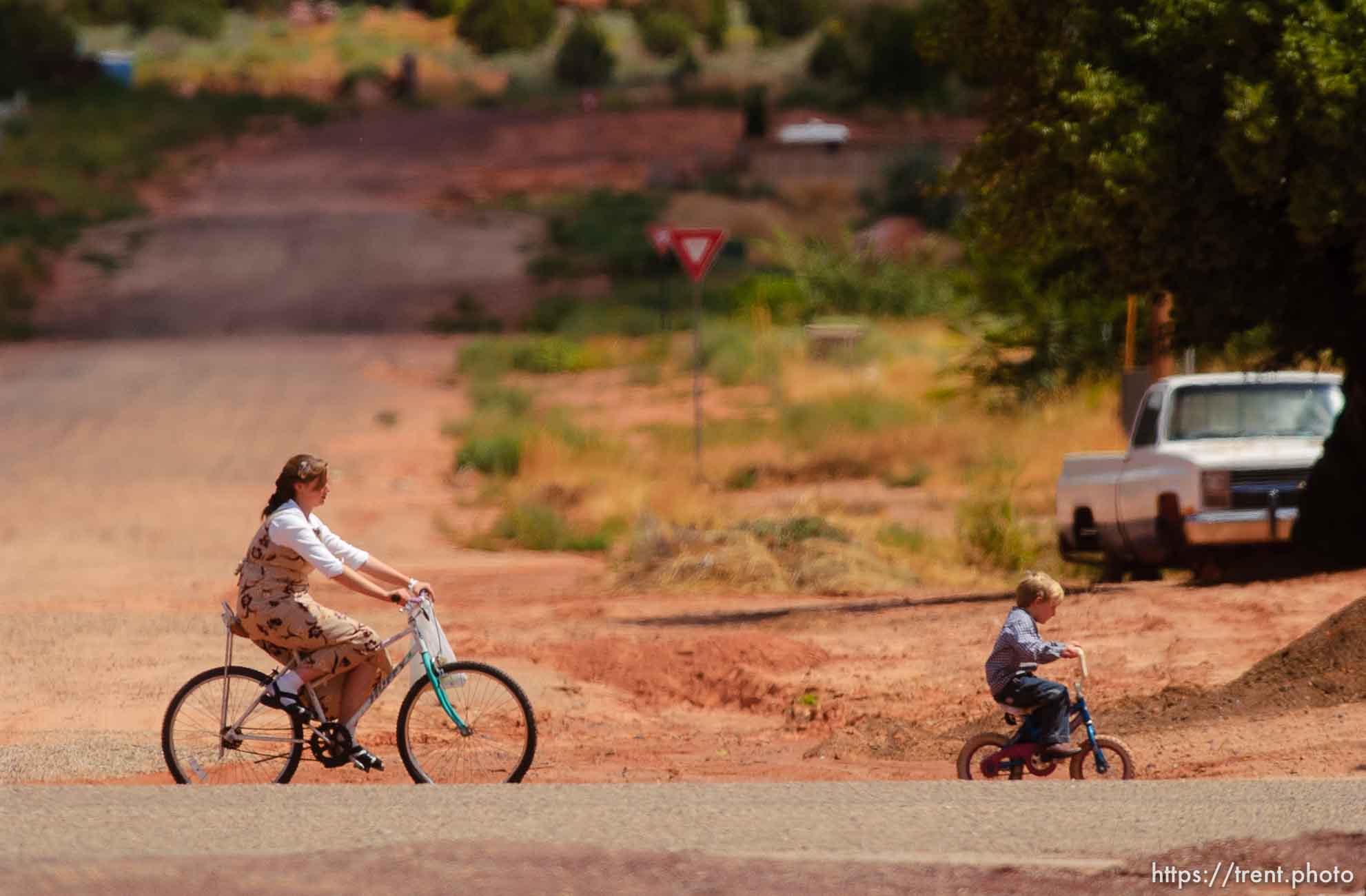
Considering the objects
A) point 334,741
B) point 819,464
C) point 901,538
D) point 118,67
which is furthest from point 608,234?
point 334,741

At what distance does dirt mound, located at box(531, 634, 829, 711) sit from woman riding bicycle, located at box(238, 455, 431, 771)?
11.8 feet

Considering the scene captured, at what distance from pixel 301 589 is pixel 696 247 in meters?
15.3

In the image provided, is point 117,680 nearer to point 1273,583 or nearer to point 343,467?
point 1273,583

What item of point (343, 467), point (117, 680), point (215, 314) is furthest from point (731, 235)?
point (117, 680)

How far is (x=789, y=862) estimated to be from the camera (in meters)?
6.96

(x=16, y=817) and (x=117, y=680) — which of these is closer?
(x=16, y=817)

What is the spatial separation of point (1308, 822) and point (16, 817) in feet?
15.0

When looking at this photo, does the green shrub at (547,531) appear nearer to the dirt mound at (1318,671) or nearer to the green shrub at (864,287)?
the dirt mound at (1318,671)

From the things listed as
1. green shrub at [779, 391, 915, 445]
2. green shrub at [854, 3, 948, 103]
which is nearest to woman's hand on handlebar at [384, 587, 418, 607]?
green shrub at [779, 391, 915, 445]

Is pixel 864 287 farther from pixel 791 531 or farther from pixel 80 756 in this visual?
pixel 80 756

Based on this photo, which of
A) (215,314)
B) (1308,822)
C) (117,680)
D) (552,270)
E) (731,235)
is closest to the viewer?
(1308,822)

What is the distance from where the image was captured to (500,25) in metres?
89.3

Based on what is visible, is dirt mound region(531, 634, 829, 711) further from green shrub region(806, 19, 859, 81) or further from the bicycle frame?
green shrub region(806, 19, 859, 81)

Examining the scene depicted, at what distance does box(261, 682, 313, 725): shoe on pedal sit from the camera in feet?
29.8
